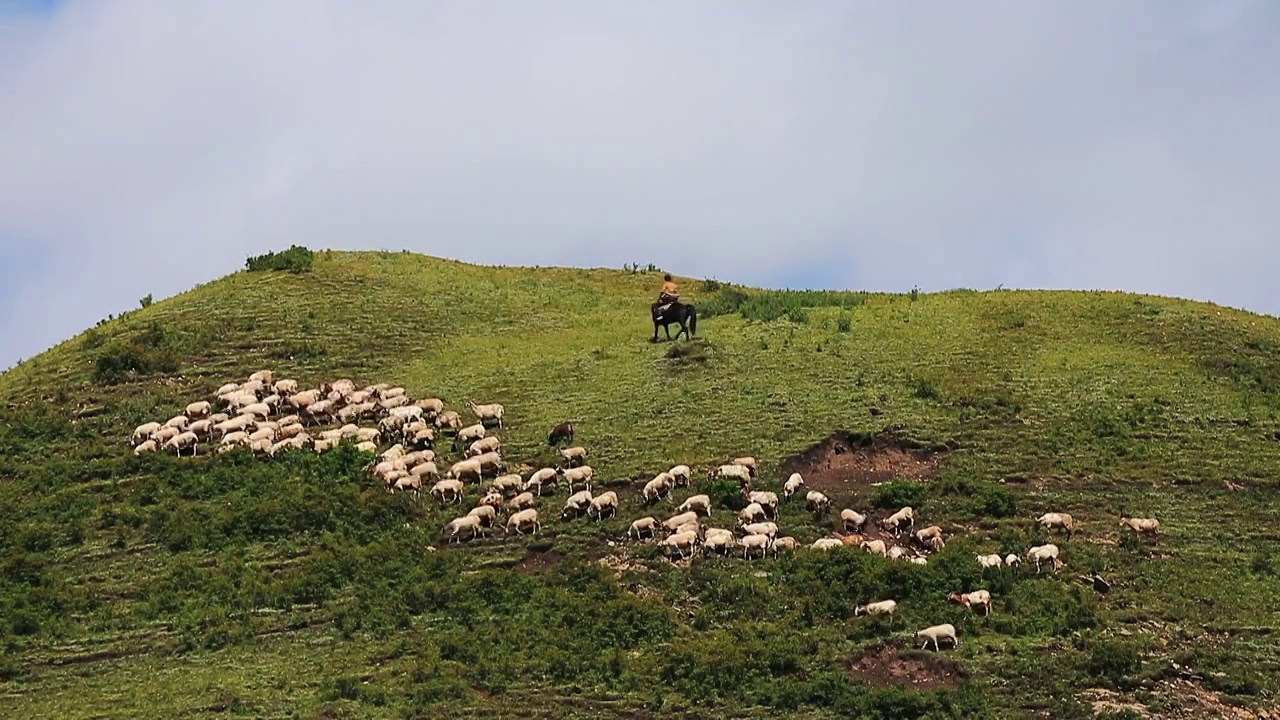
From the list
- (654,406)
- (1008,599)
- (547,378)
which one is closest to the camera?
(1008,599)

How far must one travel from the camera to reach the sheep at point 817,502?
3506cm

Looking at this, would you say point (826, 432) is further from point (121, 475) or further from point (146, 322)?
point (146, 322)

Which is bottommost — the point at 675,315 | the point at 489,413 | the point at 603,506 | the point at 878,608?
the point at 878,608

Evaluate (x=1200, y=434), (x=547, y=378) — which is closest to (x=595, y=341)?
(x=547, y=378)

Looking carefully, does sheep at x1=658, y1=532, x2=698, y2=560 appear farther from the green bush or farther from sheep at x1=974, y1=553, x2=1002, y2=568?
the green bush

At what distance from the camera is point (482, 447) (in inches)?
1518

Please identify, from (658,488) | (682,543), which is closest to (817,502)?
(658,488)

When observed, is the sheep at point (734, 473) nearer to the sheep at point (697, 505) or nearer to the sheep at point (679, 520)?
the sheep at point (697, 505)

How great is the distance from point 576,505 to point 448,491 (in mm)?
3138

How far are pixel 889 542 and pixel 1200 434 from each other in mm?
9318

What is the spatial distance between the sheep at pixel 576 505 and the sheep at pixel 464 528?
1.90 metres

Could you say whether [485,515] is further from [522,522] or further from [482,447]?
[482,447]

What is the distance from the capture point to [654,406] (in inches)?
1614

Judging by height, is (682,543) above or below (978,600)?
above
